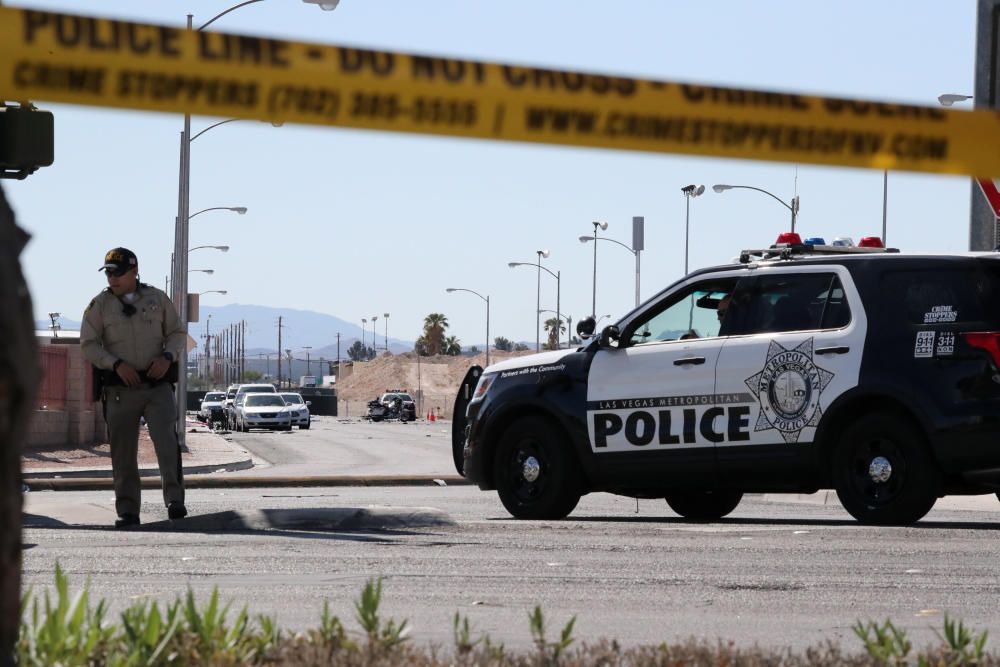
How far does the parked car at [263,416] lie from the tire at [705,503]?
171ft

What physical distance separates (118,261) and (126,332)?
463 millimetres

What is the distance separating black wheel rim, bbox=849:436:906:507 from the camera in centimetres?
1025

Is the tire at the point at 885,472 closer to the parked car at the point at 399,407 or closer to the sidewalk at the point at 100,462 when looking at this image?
the sidewalk at the point at 100,462

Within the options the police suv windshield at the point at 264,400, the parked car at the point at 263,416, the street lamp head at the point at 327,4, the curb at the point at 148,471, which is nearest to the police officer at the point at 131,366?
the curb at the point at 148,471

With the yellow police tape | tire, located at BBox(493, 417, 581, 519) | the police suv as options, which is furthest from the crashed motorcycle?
the yellow police tape

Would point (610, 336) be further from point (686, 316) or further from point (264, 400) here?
point (264, 400)

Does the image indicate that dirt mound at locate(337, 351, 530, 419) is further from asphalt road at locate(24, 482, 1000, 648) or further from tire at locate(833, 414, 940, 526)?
asphalt road at locate(24, 482, 1000, 648)

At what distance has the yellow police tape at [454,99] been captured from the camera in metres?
3.74

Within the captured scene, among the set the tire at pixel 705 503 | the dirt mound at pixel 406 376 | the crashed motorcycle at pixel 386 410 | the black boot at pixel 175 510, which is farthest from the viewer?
the dirt mound at pixel 406 376

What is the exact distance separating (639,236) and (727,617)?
65.5 m

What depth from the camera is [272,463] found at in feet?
105

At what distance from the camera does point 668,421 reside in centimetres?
1115

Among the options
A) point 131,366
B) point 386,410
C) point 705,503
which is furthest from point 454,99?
point 386,410

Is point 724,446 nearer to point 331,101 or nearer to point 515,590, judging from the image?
point 515,590
